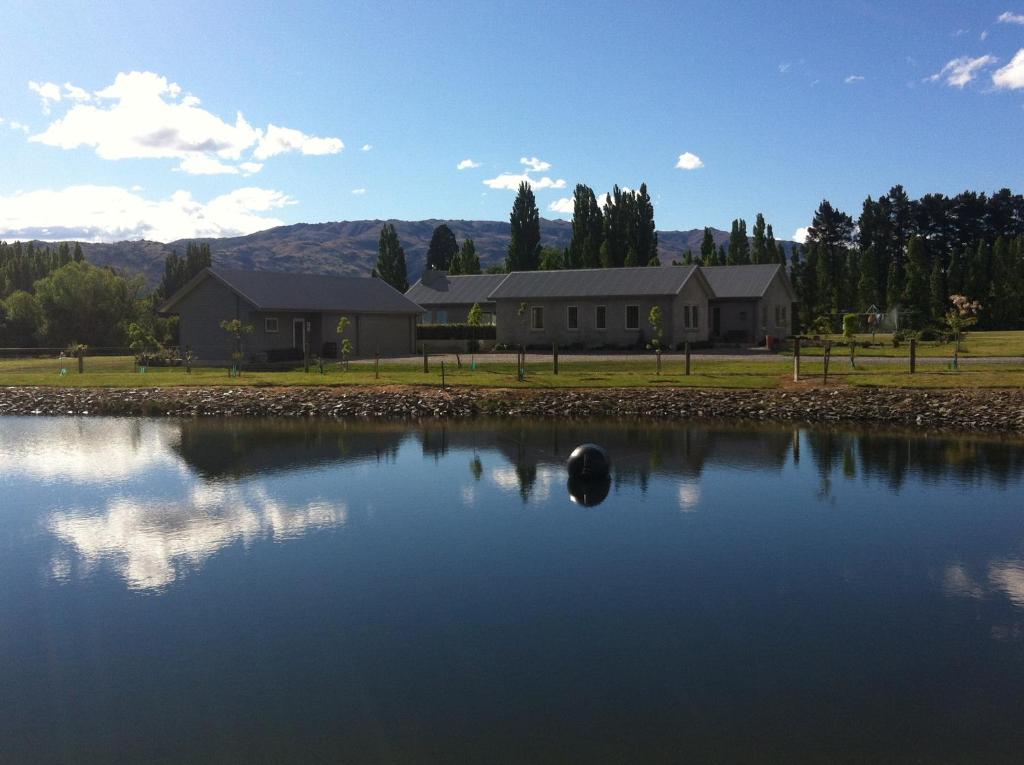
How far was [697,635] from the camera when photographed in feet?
36.0

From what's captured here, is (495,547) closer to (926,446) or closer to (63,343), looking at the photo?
(926,446)

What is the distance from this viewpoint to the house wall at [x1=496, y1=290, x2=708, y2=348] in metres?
53.9

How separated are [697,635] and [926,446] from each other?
1729 centimetres

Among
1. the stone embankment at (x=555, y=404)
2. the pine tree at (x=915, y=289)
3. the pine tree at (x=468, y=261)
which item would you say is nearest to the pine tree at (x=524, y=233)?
the pine tree at (x=468, y=261)

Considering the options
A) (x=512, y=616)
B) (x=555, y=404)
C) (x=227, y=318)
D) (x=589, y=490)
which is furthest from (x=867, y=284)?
(x=512, y=616)

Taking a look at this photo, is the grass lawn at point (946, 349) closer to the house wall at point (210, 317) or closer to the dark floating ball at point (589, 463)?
the dark floating ball at point (589, 463)

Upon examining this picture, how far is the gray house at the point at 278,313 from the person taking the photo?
4941 centimetres

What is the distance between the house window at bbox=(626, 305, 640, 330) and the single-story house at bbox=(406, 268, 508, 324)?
51.7 feet

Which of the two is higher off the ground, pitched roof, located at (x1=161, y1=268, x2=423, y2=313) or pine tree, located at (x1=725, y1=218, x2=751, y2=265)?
pine tree, located at (x1=725, y1=218, x2=751, y2=265)

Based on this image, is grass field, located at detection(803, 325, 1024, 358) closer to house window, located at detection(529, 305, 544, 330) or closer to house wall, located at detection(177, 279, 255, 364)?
house window, located at detection(529, 305, 544, 330)

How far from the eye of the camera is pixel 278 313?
5038 centimetres

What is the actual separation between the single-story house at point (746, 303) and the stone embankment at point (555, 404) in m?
27.3

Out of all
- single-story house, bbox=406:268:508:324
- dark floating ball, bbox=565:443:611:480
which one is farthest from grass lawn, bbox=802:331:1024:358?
dark floating ball, bbox=565:443:611:480

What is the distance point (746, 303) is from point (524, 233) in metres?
52.7
